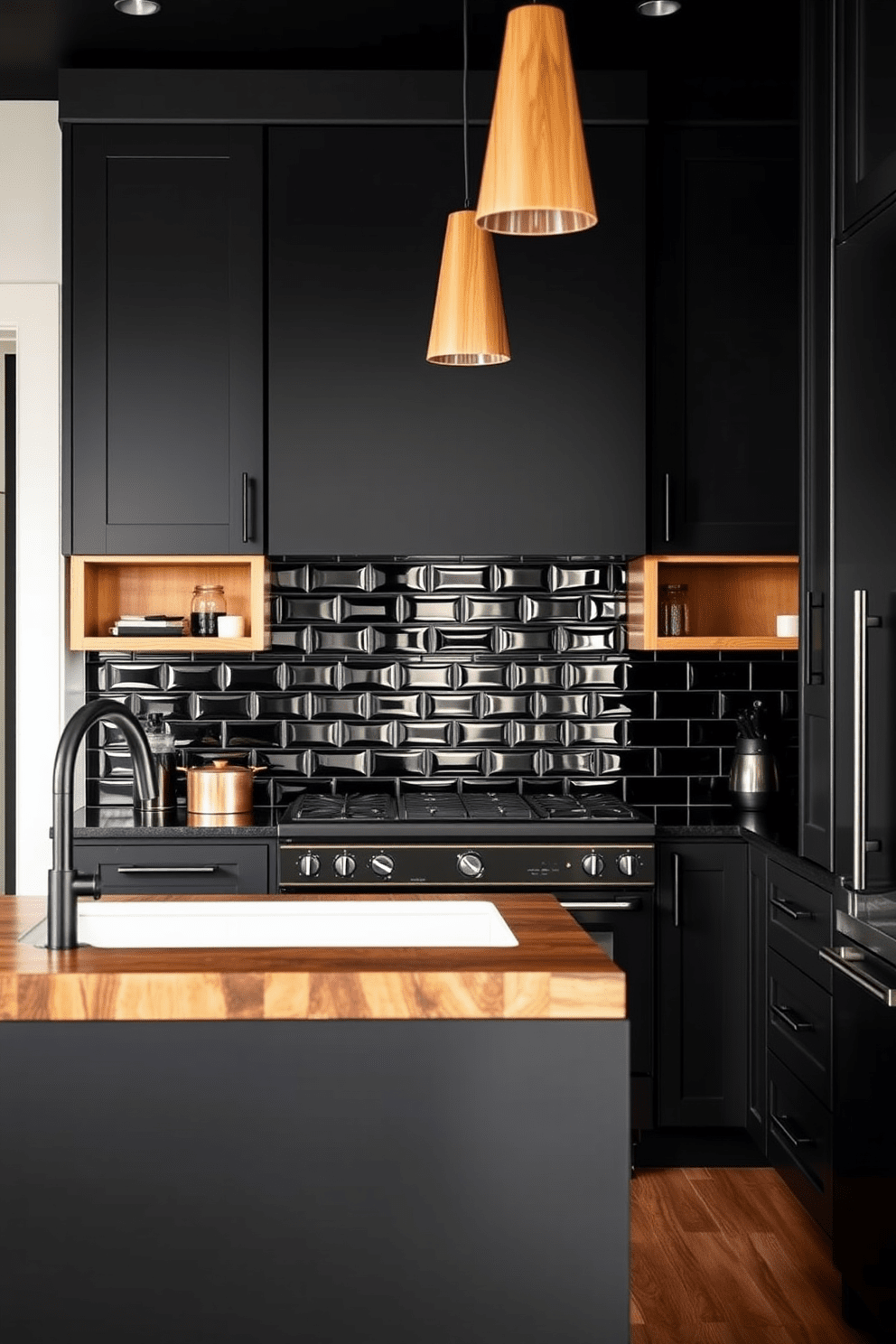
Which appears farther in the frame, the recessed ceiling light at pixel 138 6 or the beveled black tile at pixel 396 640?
the beveled black tile at pixel 396 640

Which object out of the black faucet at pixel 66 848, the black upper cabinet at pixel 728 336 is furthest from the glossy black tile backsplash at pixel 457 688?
the black faucet at pixel 66 848

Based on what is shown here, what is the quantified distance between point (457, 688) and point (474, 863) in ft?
2.79

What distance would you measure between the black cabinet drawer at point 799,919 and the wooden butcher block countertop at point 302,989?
138 centimetres

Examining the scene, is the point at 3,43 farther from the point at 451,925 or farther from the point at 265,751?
the point at 451,925

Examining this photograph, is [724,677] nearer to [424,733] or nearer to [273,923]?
[424,733]

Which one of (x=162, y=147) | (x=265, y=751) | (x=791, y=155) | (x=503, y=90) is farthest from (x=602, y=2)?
(x=265, y=751)

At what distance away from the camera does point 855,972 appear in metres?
2.65

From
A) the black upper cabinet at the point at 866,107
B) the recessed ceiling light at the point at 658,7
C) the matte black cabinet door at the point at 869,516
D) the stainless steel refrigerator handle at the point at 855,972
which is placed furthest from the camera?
the recessed ceiling light at the point at 658,7

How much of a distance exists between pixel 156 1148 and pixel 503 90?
1.53m

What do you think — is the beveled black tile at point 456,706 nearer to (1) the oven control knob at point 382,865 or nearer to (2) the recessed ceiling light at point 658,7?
(1) the oven control knob at point 382,865

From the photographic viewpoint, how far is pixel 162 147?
12.8 ft

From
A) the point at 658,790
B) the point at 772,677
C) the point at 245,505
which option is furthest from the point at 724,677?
the point at 245,505

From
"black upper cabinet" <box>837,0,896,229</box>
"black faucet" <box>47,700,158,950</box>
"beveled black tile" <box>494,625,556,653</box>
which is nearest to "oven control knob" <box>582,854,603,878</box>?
"beveled black tile" <box>494,625,556,653</box>

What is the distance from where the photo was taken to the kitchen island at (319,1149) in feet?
6.05
